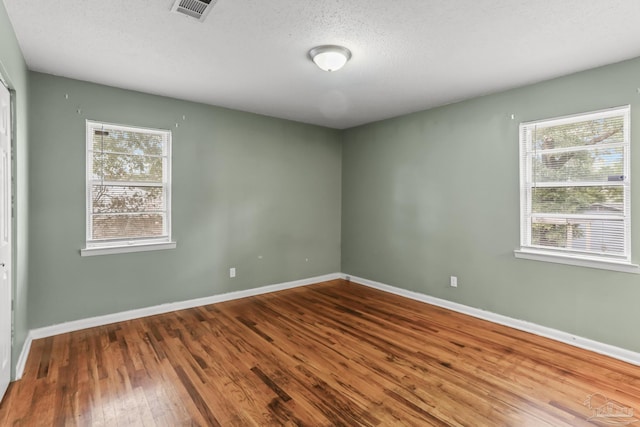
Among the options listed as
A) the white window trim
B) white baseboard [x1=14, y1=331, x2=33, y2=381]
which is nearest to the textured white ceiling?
the white window trim

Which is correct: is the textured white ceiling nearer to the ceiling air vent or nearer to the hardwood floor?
the ceiling air vent

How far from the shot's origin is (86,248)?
3.39 metres

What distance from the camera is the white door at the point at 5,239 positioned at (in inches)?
82.4

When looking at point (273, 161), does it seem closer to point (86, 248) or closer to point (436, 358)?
point (86, 248)

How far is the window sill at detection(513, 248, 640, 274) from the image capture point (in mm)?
2781

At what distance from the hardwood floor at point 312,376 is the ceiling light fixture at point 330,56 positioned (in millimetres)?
2468

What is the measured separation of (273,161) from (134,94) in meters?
1.90

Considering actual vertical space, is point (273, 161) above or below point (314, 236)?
above

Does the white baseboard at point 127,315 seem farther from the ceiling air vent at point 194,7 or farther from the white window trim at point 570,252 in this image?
the white window trim at point 570,252

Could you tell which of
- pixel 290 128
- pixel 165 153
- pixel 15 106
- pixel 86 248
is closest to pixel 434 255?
pixel 290 128

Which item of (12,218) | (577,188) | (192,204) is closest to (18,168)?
(12,218)

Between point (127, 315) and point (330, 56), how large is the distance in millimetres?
3407

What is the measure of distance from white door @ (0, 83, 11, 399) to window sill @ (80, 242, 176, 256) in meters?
1.12

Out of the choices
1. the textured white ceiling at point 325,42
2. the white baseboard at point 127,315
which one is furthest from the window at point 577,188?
the white baseboard at point 127,315
